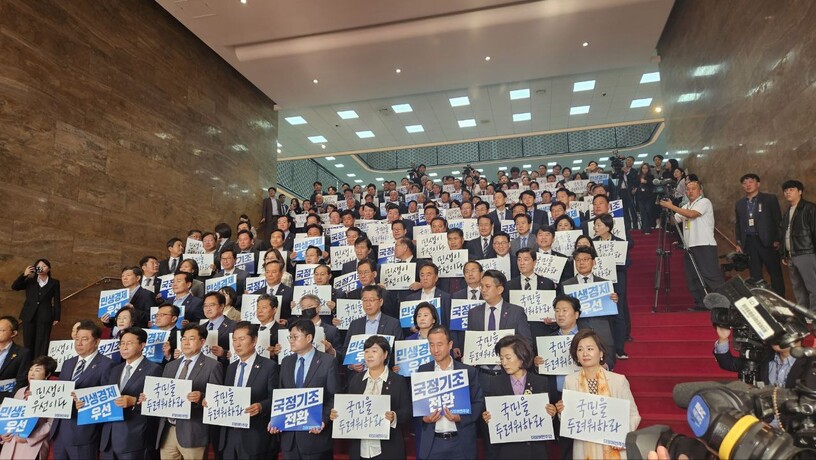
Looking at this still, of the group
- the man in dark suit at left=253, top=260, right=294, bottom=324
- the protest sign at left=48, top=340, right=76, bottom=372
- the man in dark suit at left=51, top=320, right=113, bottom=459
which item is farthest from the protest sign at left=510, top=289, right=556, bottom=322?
the protest sign at left=48, top=340, right=76, bottom=372

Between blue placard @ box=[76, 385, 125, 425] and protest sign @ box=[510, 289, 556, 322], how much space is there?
353 centimetres

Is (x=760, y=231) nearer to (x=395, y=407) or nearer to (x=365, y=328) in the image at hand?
(x=365, y=328)

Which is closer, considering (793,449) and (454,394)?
(793,449)

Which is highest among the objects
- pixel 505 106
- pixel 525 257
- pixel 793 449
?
Result: pixel 505 106

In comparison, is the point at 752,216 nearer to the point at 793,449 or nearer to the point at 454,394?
the point at 454,394

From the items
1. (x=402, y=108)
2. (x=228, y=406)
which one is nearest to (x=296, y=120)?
(x=402, y=108)

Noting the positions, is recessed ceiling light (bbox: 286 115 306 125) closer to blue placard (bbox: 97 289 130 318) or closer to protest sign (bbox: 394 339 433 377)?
blue placard (bbox: 97 289 130 318)

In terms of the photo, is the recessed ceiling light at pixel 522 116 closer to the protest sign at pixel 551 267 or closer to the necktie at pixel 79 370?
the protest sign at pixel 551 267

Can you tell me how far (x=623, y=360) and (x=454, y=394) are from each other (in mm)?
2336

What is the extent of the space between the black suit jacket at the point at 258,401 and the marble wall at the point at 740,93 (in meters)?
5.95

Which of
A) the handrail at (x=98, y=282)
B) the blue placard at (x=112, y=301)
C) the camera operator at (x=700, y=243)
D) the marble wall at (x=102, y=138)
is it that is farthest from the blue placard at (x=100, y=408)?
the camera operator at (x=700, y=243)

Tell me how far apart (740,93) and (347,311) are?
21.8 feet

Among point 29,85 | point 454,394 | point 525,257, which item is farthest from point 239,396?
point 29,85

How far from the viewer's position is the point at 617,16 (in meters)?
9.73
